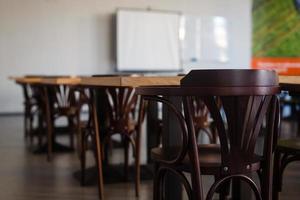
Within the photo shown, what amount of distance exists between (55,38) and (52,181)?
18.8ft

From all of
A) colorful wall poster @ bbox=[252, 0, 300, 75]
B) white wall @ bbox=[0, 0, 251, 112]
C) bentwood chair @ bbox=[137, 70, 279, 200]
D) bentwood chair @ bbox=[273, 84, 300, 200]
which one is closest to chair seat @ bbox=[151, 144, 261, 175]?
bentwood chair @ bbox=[137, 70, 279, 200]

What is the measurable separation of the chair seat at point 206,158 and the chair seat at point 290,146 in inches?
12.6

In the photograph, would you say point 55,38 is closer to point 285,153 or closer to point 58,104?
point 58,104

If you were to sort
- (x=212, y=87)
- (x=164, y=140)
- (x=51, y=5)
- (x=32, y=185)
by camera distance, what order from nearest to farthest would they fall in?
1. (x=212, y=87)
2. (x=164, y=140)
3. (x=32, y=185)
4. (x=51, y=5)

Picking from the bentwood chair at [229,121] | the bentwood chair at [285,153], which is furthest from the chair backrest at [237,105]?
the bentwood chair at [285,153]

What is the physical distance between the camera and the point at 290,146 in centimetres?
195

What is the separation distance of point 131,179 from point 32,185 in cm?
67

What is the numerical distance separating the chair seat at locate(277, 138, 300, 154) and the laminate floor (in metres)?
0.72

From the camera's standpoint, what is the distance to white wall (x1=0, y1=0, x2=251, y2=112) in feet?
26.5

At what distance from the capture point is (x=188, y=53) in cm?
940

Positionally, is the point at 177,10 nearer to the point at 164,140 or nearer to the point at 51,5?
the point at 51,5

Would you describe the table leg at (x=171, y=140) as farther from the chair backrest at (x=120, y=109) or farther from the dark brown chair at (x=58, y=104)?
the dark brown chair at (x=58, y=104)

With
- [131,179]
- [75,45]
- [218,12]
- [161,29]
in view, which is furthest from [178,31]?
[131,179]

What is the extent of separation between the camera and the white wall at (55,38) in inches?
318
